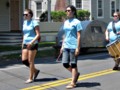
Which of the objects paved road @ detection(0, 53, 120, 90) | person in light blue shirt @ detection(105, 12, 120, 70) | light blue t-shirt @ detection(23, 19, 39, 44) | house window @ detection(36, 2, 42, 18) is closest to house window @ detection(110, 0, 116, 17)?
house window @ detection(36, 2, 42, 18)

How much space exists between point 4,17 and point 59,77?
1498 cm

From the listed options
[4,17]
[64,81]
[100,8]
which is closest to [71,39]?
[64,81]

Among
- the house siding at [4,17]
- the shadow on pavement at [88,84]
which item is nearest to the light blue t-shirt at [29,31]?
the shadow on pavement at [88,84]

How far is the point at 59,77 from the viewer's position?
10.5 metres

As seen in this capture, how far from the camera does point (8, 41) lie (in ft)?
72.8

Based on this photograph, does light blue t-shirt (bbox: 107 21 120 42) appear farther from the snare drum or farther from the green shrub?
the green shrub

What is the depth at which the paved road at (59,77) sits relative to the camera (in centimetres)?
919

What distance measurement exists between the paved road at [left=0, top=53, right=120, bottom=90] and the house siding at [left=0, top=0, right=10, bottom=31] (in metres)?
10.8

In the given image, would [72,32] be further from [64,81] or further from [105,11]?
[105,11]

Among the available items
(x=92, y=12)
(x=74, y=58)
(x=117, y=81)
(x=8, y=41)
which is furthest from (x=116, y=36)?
(x=92, y=12)

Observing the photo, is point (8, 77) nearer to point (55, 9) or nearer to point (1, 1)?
point (1, 1)

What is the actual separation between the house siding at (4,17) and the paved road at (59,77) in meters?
10.8

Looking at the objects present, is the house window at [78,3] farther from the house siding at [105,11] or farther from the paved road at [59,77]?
the paved road at [59,77]

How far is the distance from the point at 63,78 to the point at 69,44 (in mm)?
1866
